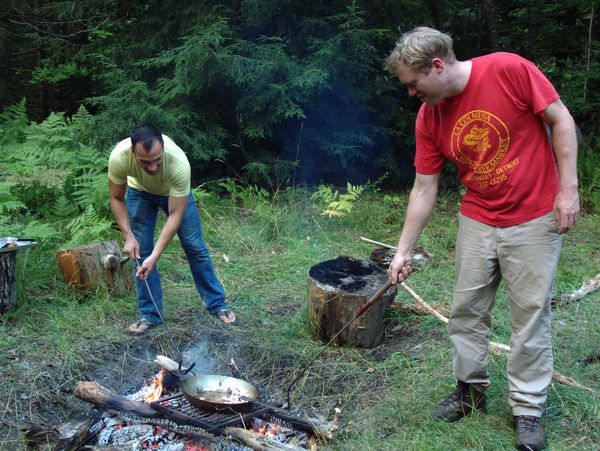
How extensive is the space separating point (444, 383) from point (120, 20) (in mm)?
7266

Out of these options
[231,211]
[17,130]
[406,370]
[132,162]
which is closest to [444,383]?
[406,370]

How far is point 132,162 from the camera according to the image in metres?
4.18

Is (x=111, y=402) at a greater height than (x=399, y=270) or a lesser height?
lesser

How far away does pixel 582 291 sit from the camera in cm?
523

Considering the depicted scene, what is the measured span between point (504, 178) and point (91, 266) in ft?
12.0

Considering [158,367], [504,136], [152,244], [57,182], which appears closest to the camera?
[504,136]

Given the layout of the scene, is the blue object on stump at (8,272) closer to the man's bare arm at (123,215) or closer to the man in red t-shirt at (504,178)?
the man's bare arm at (123,215)

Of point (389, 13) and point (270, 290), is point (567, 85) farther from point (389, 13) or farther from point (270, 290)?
point (270, 290)

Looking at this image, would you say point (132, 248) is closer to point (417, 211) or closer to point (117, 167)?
point (117, 167)

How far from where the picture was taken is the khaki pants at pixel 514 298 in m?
2.96

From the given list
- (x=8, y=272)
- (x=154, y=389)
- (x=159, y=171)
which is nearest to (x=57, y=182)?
(x=8, y=272)

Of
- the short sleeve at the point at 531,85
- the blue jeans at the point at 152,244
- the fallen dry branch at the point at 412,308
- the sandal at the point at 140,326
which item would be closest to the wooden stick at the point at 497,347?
the fallen dry branch at the point at 412,308

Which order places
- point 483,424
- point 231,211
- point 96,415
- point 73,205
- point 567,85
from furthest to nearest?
point 567,85
point 231,211
point 73,205
point 96,415
point 483,424

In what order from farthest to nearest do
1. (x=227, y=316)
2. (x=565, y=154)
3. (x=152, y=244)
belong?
(x=227, y=316), (x=152, y=244), (x=565, y=154)
